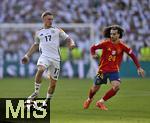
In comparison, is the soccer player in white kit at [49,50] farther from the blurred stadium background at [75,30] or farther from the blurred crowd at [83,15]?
the blurred crowd at [83,15]

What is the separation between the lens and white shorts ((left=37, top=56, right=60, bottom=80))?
15.2 metres

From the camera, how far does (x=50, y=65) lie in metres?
15.4

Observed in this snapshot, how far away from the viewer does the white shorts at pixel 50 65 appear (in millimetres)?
15239

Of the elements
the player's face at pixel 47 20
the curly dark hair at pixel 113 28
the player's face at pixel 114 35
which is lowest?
the player's face at pixel 114 35

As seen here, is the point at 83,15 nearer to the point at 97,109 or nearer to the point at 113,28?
the point at 113,28

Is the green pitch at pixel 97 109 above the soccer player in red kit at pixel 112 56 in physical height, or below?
below

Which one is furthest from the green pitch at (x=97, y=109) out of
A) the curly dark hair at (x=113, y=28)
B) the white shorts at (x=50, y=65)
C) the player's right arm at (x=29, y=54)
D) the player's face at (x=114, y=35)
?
the curly dark hair at (x=113, y=28)

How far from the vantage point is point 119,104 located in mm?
17188

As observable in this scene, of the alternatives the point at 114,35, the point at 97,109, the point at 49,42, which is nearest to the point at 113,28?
the point at 114,35

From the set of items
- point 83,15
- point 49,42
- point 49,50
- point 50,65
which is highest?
point 83,15

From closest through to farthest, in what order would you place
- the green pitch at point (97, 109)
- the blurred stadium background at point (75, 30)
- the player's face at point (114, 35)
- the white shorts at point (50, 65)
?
the green pitch at point (97, 109) < the white shorts at point (50, 65) < the player's face at point (114, 35) < the blurred stadium background at point (75, 30)

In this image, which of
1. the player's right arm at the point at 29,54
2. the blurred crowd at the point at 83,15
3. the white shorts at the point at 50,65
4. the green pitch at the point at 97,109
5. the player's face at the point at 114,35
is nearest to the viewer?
the green pitch at the point at 97,109

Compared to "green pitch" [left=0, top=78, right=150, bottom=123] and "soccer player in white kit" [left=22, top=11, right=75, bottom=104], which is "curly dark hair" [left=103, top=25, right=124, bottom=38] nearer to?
"soccer player in white kit" [left=22, top=11, right=75, bottom=104]

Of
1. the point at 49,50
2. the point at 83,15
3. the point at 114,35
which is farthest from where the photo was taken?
the point at 83,15
